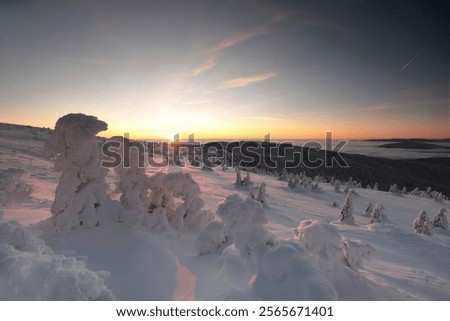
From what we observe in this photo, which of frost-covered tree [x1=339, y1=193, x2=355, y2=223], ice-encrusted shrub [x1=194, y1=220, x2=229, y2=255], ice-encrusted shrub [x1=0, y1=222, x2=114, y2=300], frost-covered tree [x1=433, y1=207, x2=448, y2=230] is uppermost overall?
ice-encrusted shrub [x1=0, y1=222, x2=114, y2=300]

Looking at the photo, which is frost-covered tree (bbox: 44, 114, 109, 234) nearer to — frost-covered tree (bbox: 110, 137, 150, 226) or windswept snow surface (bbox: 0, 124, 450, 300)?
windswept snow surface (bbox: 0, 124, 450, 300)

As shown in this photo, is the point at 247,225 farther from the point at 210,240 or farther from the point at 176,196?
the point at 176,196

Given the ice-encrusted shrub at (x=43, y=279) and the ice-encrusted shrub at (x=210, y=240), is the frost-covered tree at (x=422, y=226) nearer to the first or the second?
the ice-encrusted shrub at (x=210, y=240)

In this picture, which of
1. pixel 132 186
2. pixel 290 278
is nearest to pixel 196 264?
pixel 290 278

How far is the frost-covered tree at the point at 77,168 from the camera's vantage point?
1023 cm

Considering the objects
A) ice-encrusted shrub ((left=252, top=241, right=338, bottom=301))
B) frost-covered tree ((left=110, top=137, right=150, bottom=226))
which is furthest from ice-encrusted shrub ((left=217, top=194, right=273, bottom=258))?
frost-covered tree ((left=110, top=137, right=150, bottom=226))

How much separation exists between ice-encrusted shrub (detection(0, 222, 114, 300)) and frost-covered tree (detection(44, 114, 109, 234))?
6101 mm

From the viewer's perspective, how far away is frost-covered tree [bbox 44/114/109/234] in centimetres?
1023

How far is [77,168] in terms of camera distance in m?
10.6

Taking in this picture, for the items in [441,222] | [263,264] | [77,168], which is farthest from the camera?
[441,222]

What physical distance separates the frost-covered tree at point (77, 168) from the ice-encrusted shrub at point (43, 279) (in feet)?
20.0

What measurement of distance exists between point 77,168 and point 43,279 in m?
7.31

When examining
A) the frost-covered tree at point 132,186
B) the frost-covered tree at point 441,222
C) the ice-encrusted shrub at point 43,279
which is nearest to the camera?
the ice-encrusted shrub at point 43,279

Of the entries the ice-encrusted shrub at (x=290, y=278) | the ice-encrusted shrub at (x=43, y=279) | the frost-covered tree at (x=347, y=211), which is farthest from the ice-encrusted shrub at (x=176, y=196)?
the frost-covered tree at (x=347, y=211)
